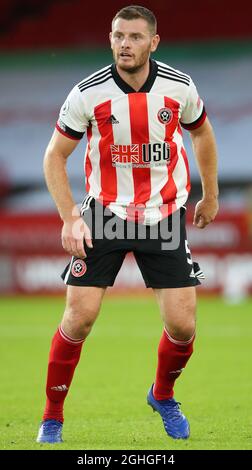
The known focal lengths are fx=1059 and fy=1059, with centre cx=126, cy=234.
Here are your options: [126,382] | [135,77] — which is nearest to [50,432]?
[135,77]

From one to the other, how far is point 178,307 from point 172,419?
597mm

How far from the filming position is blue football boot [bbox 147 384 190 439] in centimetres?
515

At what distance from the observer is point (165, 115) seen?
5.03m

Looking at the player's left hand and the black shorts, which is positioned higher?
the player's left hand

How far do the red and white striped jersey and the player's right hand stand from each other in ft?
0.64

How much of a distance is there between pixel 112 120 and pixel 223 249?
8.67 meters

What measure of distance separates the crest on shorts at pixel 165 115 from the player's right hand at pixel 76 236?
24.3 inches

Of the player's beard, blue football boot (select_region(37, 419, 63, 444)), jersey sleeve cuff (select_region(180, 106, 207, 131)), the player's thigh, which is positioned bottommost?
blue football boot (select_region(37, 419, 63, 444))

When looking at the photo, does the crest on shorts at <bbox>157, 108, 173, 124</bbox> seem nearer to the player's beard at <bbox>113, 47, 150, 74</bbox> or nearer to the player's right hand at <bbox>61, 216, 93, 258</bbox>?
the player's beard at <bbox>113, 47, 150, 74</bbox>

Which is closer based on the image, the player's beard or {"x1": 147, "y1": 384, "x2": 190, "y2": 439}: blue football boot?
the player's beard

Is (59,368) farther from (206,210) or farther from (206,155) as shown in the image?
(206,155)

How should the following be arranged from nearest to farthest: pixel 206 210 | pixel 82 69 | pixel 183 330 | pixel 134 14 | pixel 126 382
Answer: pixel 134 14 → pixel 183 330 → pixel 206 210 → pixel 126 382 → pixel 82 69

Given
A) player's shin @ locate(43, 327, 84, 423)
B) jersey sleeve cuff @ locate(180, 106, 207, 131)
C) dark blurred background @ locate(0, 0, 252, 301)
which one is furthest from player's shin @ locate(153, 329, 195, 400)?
dark blurred background @ locate(0, 0, 252, 301)

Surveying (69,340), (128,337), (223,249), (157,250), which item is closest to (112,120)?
(157,250)
